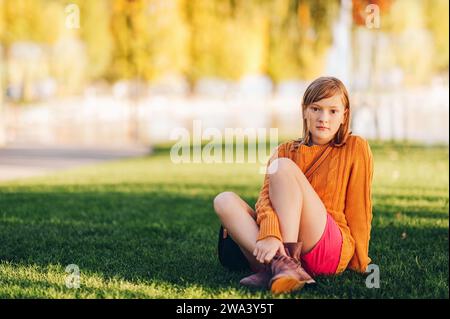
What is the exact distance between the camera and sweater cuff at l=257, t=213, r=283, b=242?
319 centimetres

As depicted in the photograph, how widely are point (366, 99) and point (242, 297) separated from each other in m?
11.2

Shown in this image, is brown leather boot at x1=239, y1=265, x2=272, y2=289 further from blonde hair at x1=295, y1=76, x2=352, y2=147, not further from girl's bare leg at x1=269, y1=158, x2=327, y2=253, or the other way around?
blonde hair at x1=295, y1=76, x2=352, y2=147

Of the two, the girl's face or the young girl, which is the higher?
the girl's face

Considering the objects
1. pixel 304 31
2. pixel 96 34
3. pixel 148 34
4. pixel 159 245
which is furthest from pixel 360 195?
pixel 96 34

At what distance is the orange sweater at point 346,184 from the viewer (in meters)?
3.45

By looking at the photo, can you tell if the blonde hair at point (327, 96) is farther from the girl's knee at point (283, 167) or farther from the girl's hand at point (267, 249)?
the girl's hand at point (267, 249)

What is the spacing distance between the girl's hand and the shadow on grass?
0.29m

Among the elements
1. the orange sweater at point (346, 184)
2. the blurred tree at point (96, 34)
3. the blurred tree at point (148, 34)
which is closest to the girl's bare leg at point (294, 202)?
the orange sweater at point (346, 184)

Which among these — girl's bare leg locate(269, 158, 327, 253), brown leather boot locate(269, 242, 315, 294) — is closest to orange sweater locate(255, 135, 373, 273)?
girl's bare leg locate(269, 158, 327, 253)

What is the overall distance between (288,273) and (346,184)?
65 cm

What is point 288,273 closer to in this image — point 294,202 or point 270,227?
point 270,227

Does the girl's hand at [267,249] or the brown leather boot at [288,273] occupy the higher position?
the girl's hand at [267,249]

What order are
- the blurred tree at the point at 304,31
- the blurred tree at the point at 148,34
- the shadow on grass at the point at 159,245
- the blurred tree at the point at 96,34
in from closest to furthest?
the shadow on grass at the point at 159,245
the blurred tree at the point at 304,31
the blurred tree at the point at 148,34
the blurred tree at the point at 96,34

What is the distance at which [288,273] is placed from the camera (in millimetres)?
3107
